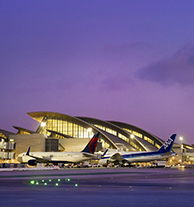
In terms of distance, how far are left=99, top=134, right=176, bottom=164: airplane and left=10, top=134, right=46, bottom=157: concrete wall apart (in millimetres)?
23979

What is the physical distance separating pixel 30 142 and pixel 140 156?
122 feet

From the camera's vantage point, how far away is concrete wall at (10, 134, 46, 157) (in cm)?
12706

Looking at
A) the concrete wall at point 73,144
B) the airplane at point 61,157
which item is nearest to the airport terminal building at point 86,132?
the concrete wall at point 73,144

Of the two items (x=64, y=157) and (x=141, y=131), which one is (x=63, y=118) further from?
(x=64, y=157)

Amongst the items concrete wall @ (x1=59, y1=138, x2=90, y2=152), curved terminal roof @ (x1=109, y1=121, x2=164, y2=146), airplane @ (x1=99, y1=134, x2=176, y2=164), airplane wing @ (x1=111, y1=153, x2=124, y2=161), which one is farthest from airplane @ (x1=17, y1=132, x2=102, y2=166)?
curved terminal roof @ (x1=109, y1=121, x2=164, y2=146)

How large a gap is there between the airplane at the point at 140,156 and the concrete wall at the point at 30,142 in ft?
78.7

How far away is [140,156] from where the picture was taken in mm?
108812

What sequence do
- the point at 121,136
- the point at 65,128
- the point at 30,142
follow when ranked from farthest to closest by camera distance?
the point at 121,136 < the point at 65,128 < the point at 30,142

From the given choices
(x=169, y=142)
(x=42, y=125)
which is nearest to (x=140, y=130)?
(x=42, y=125)

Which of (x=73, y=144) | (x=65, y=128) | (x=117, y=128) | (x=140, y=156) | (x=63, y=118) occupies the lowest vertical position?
(x=140, y=156)

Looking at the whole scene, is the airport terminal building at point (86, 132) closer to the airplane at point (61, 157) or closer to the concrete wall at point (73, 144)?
the concrete wall at point (73, 144)

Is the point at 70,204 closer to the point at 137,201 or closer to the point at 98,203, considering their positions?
the point at 98,203

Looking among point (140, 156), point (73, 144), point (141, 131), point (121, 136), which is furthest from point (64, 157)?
point (141, 131)

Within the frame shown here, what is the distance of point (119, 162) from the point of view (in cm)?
11200
